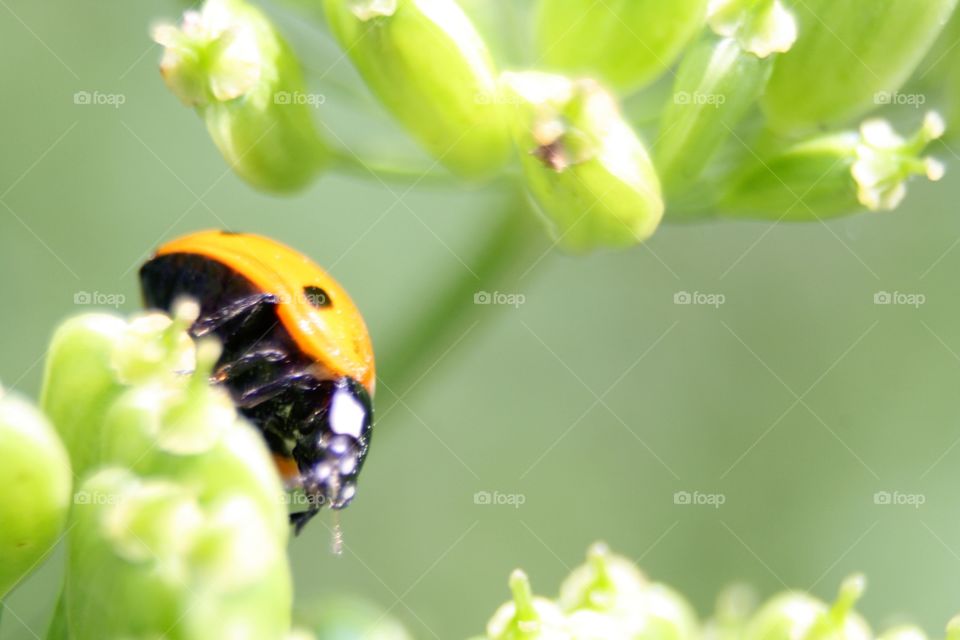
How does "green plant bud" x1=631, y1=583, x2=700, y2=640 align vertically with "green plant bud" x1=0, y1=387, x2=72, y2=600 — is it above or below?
above

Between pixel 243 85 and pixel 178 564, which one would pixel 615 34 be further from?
pixel 178 564

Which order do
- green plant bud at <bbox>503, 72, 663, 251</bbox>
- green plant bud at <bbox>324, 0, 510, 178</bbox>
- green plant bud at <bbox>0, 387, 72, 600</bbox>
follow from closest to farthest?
green plant bud at <bbox>0, 387, 72, 600</bbox> → green plant bud at <bbox>503, 72, 663, 251</bbox> → green plant bud at <bbox>324, 0, 510, 178</bbox>

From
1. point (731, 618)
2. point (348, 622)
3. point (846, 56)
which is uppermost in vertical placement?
point (846, 56)

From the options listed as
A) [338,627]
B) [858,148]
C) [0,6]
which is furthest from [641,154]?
[0,6]

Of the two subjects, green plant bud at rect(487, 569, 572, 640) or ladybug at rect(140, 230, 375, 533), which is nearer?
green plant bud at rect(487, 569, 572, 640)

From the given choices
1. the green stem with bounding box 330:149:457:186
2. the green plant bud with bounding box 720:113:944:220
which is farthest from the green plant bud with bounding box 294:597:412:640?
the green plant bud with bounding box 720:113:944:220

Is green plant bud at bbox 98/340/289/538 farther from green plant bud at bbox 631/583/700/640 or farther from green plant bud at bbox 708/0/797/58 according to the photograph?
green plant bud at bbox 708/0/797/58

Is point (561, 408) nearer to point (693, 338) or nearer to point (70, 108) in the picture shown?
point (693, 338)

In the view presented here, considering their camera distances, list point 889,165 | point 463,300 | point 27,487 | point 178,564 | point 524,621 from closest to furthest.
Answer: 1. point 178,564
2. point 27,487
3. point 524,621
4. point 889,165
5. point 463,300

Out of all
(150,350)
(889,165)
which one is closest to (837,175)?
(889,165)
